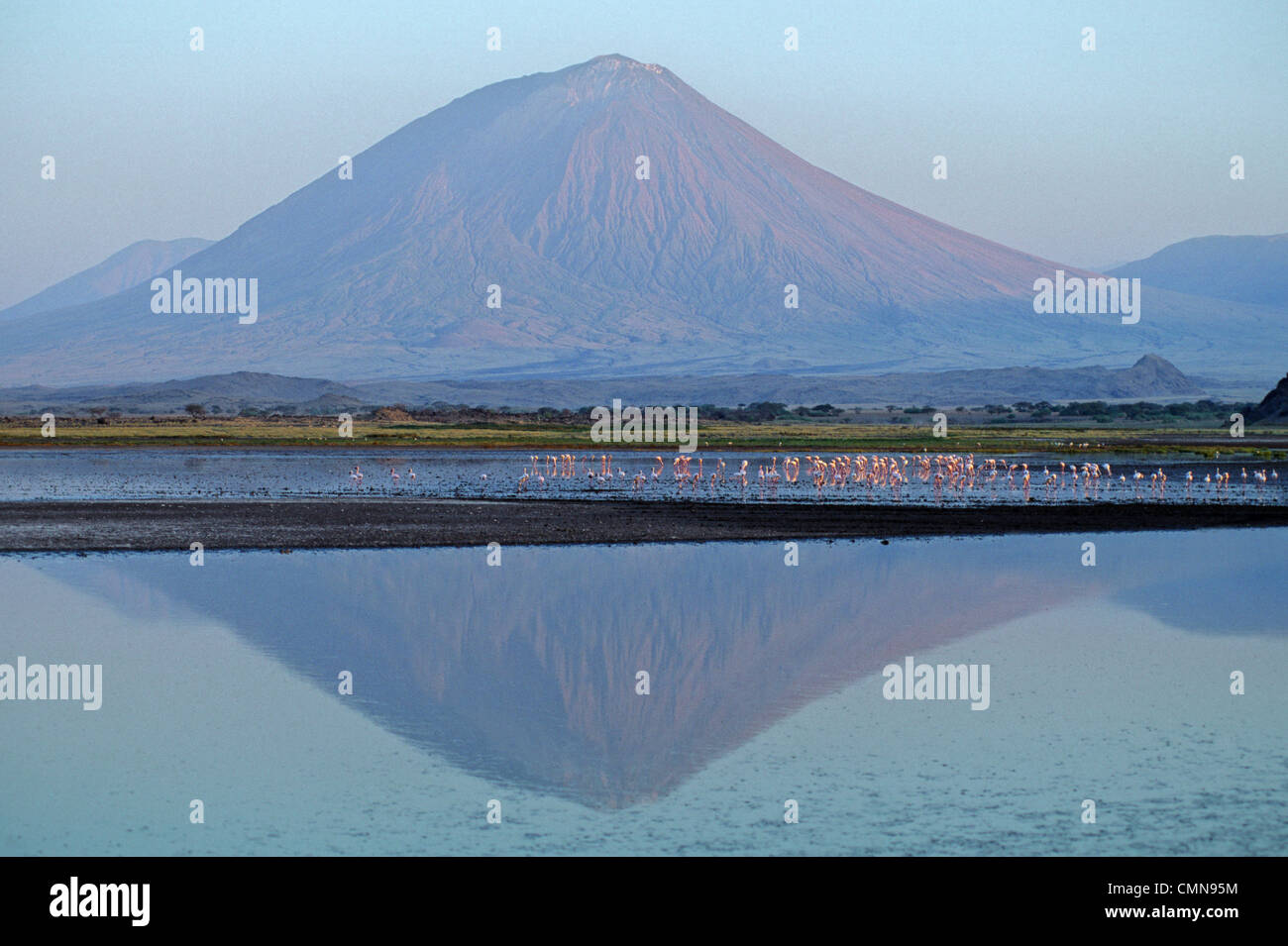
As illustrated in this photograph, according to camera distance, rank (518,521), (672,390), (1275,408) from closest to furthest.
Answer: (518,521) → (1275,408) → (672,390)

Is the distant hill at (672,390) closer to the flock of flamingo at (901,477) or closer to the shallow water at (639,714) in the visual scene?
the flock of flamingo at (901,477)

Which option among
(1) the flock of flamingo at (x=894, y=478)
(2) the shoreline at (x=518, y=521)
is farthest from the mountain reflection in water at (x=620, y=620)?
(1) the flock of flamingo at (x=894, y=478)

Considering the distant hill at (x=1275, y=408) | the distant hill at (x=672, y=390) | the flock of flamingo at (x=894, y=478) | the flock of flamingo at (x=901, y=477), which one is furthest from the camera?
the distant hill at (x=672, y=390)

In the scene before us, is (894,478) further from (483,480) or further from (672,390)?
(672,390)

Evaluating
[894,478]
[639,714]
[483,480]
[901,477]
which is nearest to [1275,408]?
[894,478]

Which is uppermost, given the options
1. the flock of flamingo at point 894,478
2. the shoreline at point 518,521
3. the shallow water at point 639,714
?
the flock of flamingo at point 894,478
